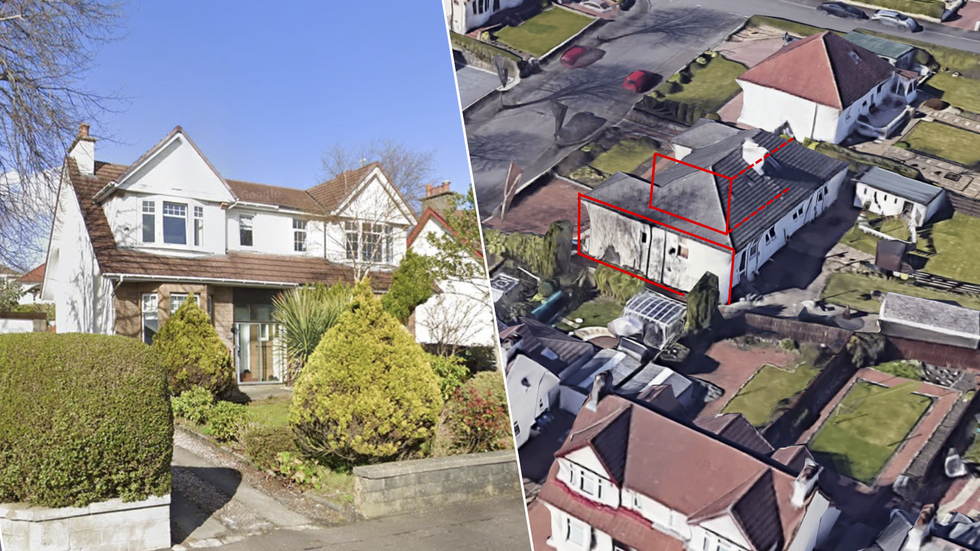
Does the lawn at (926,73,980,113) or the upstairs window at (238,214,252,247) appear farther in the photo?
the upstairs window at (238,214,252,247)

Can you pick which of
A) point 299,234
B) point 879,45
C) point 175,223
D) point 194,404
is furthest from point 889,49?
point 194,404

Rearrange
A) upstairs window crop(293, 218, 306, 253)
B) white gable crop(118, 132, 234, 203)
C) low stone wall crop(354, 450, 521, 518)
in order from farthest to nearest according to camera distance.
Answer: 1. upstairs window crop(293, 218, 306, 253)
2. white gable crop(118, 132, 234, 203)
3. low stone wall crop(354, 450, 521, 518)

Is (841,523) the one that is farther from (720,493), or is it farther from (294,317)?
(294,317)

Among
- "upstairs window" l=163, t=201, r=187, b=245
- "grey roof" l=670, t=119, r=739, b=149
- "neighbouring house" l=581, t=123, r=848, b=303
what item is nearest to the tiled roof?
"neighbouring house" l=581, t=123, r=848, b=303

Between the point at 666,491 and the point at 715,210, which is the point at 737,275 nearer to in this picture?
the point at 715,210

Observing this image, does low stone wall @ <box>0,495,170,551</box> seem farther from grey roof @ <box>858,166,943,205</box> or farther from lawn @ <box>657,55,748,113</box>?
grey roof @ <box>858,166,943,205</box>

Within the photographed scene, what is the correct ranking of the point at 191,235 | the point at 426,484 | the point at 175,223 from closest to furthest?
the point at 175,223 → the point at 426,484 → the point at 191,235
